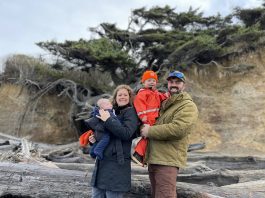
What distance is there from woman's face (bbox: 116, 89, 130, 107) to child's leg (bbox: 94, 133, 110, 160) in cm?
42

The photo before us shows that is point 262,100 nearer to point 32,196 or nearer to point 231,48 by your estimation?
point 231,48

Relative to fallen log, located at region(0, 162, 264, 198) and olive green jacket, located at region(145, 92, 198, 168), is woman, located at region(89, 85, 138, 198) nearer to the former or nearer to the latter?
olive green jacket, located at region(145, 92, 198, 168)

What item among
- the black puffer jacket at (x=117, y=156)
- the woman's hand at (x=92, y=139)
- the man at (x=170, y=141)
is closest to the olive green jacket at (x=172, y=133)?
the man at (x=170, y=141)

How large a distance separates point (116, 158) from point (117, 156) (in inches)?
1.5

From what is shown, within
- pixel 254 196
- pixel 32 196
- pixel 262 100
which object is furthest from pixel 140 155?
pixel 262 100

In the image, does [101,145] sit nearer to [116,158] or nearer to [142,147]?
[116,158]

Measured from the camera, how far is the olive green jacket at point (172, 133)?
4449 mm

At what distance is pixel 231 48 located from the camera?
20891 millimetres

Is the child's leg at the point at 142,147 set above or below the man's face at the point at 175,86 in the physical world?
below

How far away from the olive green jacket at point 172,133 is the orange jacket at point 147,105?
11 cm

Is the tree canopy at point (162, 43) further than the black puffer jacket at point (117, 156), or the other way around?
the tree canopy at point (162, 43)

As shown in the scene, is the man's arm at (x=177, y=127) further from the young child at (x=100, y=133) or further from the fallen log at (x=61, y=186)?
the fallen log at (x=61, y=186)

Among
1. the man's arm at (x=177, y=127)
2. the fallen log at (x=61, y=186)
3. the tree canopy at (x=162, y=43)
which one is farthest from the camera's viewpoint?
the tree canopy at (x=162, y=43)

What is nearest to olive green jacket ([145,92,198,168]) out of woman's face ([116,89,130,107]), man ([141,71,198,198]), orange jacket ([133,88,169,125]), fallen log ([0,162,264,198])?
man ([141,71,198,198])
